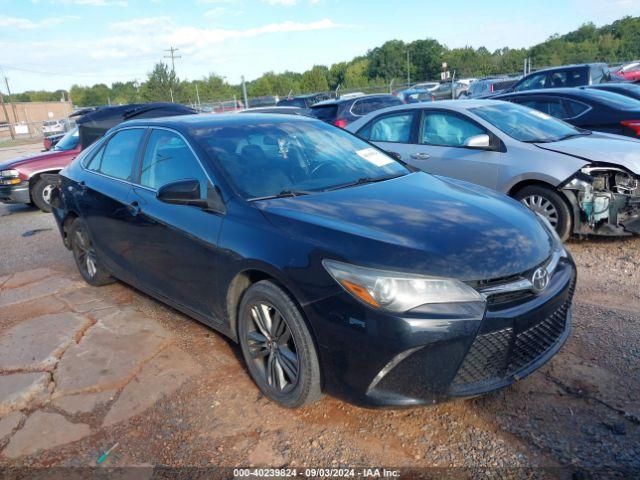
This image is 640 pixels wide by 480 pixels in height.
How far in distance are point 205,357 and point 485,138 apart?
3.71 meters

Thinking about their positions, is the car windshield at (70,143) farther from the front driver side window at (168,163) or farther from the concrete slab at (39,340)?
the front driver side window at (168,163)

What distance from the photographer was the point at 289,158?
3.56 m

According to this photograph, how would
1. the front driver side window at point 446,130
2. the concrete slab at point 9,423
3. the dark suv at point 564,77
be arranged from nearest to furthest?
the concrete slab at point 9,423
the front driver side window at point 446,130
the dark suv at point 564,77

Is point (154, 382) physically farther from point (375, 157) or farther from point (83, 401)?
point (375, 157)

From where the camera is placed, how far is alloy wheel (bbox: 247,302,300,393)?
110 inches

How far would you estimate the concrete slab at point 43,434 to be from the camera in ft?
9.09

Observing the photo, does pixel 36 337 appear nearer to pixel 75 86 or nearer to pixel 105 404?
pixel 105 404

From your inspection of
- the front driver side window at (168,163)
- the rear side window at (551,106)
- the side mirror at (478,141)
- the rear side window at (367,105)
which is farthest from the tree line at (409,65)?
the front driver side window at (168,163)

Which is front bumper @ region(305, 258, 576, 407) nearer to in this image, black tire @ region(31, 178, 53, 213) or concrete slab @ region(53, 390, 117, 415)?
concrete slab @ region(53, 390, 117, 415)

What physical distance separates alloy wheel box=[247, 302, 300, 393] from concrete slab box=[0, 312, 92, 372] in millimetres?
1609

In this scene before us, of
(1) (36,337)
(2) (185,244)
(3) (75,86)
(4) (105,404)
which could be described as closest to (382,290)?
(2) (185,244)

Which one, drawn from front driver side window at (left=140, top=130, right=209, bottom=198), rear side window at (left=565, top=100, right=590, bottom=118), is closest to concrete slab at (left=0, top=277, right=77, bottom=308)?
front driver side window at (left=140, top=130, right=209, bottom=198)

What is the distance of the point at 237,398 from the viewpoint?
3070 millimetres

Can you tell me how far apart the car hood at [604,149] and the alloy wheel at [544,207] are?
51 cm
